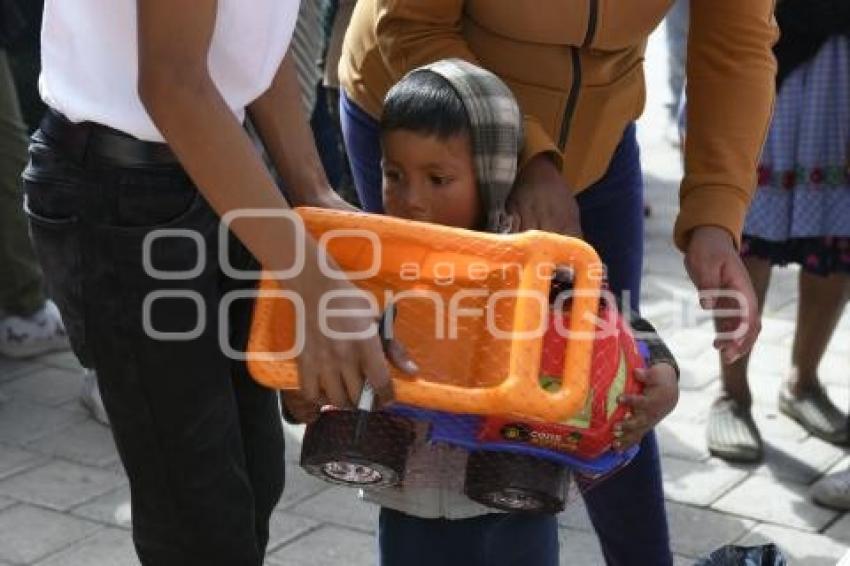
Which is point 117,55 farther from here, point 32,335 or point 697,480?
point 32,335

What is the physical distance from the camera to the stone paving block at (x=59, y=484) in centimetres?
384

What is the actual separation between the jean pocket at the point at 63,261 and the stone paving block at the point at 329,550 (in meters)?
1.30

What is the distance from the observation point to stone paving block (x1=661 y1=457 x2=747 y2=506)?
3877 mm

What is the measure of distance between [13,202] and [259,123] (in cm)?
268

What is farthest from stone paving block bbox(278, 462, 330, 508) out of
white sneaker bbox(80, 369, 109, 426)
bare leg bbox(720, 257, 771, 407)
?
bare leg bbox(720, 257, 771, 407)

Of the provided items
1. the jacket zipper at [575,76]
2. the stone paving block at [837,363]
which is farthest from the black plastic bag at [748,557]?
the stone paving block at [837,363]

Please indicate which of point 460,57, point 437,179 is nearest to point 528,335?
point 437,179

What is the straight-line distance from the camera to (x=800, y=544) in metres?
3.58

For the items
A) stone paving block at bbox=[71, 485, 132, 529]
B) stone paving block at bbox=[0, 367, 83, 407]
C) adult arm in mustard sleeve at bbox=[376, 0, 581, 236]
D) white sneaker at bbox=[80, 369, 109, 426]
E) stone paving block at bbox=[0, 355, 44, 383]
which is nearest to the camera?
adult arm in mustard sleeve at bbox=[376, 0, 581, 236]

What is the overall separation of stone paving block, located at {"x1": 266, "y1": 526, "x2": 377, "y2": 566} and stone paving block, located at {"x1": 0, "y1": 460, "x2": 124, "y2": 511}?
24.4 inches

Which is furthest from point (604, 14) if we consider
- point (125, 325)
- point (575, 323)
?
point (125, 325)

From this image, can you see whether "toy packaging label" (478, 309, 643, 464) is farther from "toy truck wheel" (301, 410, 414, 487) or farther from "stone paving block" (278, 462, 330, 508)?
"stone paving block" (278, 462, 330, 508)

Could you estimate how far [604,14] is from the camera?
8.02 ft

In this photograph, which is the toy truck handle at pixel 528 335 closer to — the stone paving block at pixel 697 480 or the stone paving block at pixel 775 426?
the stone paving block at pixel 697 480
